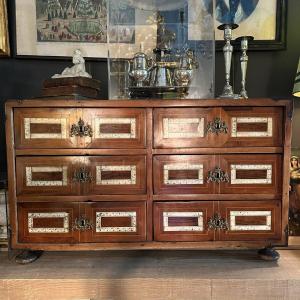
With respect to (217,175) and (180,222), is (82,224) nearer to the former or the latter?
(180,222)

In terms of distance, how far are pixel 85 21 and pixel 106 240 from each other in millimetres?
1308

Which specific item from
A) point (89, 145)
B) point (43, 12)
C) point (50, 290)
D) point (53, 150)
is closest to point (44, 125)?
point (53, 150)

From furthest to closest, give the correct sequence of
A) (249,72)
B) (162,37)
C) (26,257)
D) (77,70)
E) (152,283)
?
(249,72)
(162,37)
(77,70)
(26,257)
(152,283)

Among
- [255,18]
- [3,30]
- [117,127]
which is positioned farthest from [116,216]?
[255,18]

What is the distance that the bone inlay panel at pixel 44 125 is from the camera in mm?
1462

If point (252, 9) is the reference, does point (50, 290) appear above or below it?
below

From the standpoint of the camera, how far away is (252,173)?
1.49 metres

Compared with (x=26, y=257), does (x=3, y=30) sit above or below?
above

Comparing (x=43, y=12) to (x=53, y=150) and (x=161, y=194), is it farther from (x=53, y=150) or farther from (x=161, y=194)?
(x=161, y=194)

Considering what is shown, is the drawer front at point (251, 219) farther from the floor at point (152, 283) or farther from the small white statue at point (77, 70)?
the small white statue at point (77, 70)

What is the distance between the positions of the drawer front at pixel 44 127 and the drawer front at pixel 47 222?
29 cm

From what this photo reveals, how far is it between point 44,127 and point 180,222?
78cm

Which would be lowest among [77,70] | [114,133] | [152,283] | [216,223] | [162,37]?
[152,283]

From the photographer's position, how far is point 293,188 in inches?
72.7
